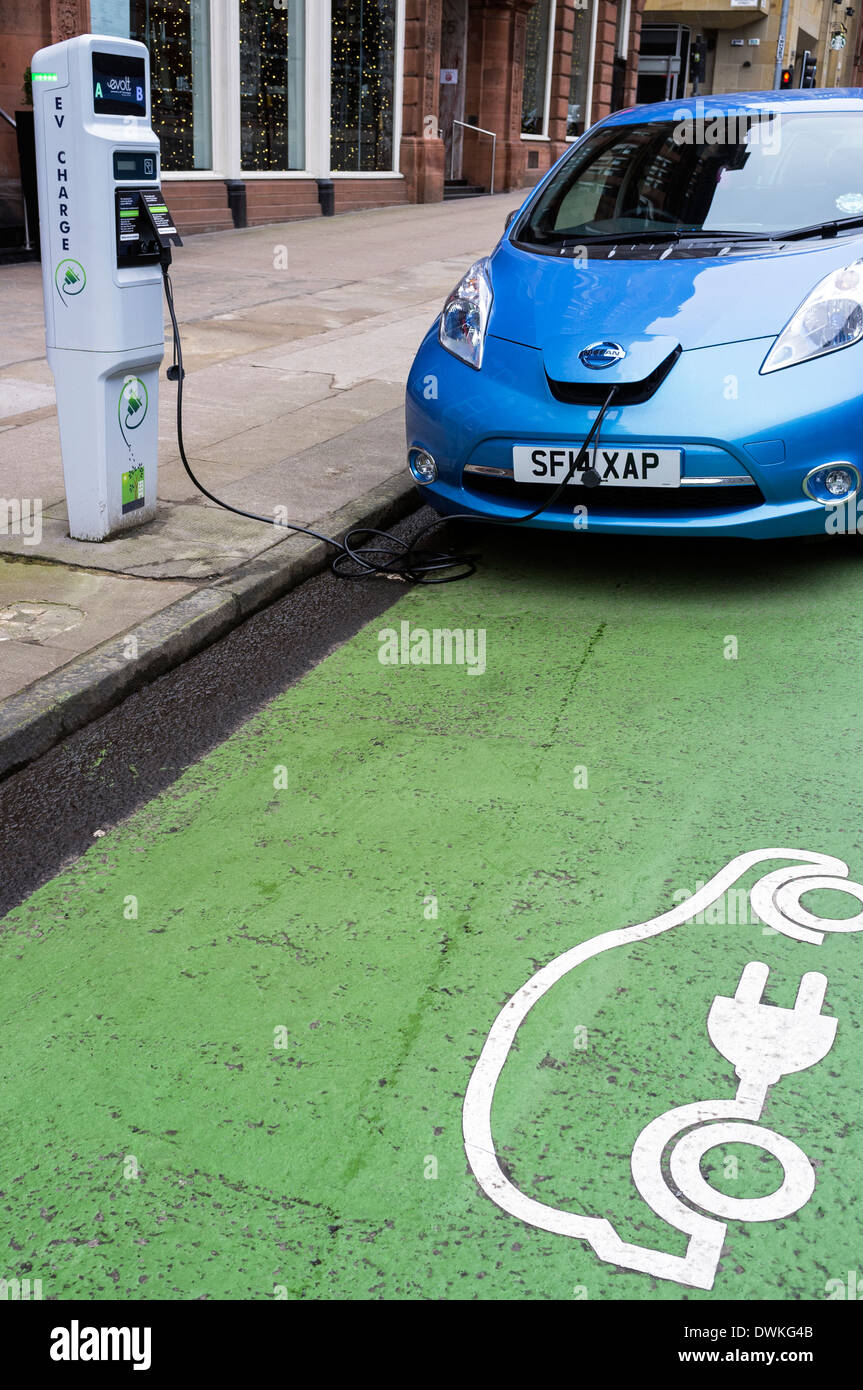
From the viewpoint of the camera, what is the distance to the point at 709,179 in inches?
231

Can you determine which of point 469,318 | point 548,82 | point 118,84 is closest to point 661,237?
point 469,318

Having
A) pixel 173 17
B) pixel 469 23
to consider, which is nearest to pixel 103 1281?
pixel 173 17

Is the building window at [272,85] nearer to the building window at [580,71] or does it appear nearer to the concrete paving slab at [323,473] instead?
the building window at [580,71]

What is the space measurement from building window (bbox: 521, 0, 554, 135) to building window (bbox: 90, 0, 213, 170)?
1208 centimetres

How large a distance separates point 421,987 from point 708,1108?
24.9 inches

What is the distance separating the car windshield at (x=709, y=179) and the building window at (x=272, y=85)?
13.5 meters

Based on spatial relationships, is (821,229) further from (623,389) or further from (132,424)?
(132,424)

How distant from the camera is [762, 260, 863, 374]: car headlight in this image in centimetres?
479

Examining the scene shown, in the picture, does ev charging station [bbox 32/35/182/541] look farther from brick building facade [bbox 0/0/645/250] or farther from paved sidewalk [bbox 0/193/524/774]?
brick building facade [bbox 0/0/645/250]

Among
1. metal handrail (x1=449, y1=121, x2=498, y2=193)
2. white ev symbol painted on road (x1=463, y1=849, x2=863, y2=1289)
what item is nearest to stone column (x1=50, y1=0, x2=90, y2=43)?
metal handrail (x1=449, y1=121, x2=498, y2=193)

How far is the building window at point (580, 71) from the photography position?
31016mm

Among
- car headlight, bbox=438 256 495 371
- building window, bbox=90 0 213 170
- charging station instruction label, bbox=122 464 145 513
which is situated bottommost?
charging station instruction label, bbox=122 464 145 513

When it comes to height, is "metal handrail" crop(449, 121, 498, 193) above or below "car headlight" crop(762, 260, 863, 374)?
above
